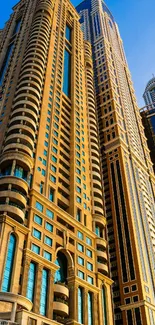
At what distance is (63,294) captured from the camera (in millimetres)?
48719

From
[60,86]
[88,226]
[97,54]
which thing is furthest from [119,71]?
[88,226]

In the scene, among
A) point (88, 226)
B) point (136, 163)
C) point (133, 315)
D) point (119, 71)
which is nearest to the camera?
point (88, 226)

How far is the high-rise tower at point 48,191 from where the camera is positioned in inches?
1756

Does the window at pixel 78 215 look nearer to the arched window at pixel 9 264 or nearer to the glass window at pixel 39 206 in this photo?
the glass window at pixel 39 206

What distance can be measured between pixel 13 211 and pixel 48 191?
11508 millimetres

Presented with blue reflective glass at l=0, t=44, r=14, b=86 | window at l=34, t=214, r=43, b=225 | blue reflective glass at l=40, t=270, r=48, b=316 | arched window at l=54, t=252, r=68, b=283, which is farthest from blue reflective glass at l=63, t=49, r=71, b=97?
blue reflective glass at l=40, t=270, r=48, b=316

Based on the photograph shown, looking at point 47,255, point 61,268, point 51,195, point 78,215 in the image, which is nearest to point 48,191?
point 51,195

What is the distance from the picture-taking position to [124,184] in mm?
93375

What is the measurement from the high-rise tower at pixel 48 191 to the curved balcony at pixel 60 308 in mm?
132

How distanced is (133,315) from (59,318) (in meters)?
29.5

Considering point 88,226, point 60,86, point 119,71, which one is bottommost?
point 88,226

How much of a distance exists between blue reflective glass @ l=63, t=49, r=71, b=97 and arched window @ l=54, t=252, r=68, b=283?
4606 centimetres

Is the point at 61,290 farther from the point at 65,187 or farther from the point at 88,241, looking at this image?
the point at 65,187

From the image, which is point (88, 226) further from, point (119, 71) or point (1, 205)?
point (119, 71)
